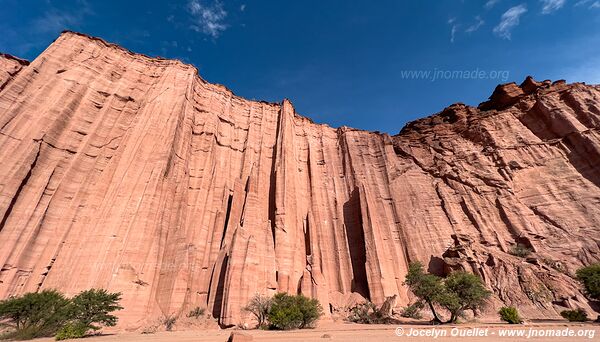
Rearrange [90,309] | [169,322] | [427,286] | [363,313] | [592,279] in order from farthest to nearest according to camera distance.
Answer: [363,313]
[427,286]
[592,279]
[169,322]
[90,309]

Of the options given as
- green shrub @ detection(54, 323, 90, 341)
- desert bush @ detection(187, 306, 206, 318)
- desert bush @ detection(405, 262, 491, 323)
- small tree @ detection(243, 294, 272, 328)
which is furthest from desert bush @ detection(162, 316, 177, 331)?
desert bush @ detection(405, 262, 491, 323)

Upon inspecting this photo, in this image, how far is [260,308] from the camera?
21828 millimetres

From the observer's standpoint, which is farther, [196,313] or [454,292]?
[454,292]

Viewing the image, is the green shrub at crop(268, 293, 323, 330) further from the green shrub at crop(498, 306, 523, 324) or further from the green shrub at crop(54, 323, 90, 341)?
the green shrub at crop(498, 306, 523, 324)

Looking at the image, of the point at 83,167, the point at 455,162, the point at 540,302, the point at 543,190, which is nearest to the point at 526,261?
the point at 540,302

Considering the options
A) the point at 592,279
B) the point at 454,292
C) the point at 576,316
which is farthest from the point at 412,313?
the point at 592,279

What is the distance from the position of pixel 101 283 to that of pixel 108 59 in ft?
82.3

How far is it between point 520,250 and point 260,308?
27.3m

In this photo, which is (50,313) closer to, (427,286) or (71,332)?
(71,332)

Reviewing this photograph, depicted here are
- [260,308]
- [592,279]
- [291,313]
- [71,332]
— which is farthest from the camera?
[592,279]

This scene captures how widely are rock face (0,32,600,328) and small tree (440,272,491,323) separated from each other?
6.17 meters

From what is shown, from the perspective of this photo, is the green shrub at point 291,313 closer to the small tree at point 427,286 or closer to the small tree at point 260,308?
the small tree at point 260,308

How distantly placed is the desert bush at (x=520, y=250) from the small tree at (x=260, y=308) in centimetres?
2607

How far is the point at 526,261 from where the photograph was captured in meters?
29.7
